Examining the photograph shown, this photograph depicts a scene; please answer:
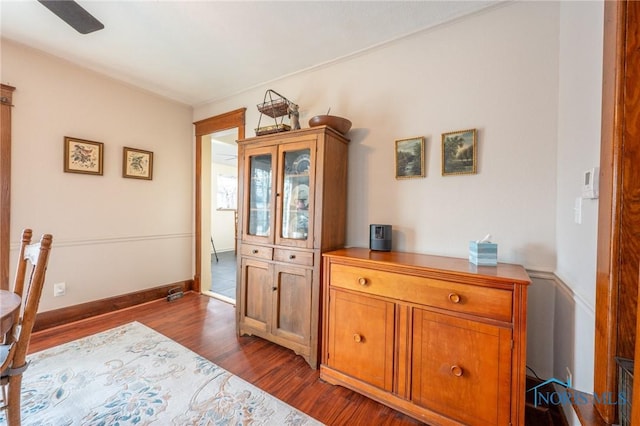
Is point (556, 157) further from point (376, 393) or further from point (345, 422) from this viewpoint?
point (345, 422)

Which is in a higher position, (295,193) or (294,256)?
(295,193)

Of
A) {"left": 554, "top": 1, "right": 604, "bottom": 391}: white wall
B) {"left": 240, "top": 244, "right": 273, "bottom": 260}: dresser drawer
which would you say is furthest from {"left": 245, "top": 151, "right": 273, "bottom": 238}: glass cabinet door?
{"left": 554, "top": 1, "right": 604, "bottom": 391}: white wall

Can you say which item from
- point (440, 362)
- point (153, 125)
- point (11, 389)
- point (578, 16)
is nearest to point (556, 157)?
point (578, 16)

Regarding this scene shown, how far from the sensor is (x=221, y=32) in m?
2.02

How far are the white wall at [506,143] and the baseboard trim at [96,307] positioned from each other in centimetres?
270

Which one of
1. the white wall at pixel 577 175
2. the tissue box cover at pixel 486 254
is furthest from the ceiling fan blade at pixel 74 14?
the tissue box cover at pixel 486 254

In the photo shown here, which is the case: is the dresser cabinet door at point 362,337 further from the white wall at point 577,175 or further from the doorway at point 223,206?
the doorway at point 223,206

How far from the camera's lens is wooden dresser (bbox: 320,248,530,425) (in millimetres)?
1227

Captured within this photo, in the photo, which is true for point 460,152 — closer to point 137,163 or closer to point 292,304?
point 292,304

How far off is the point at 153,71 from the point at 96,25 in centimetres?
89

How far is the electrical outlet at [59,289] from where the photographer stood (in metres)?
2.48

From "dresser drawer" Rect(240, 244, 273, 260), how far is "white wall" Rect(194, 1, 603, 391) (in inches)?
29.2

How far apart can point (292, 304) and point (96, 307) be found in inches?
90.8

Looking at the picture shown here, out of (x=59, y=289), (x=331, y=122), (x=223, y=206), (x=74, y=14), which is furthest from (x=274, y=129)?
(x=223, y=206)
